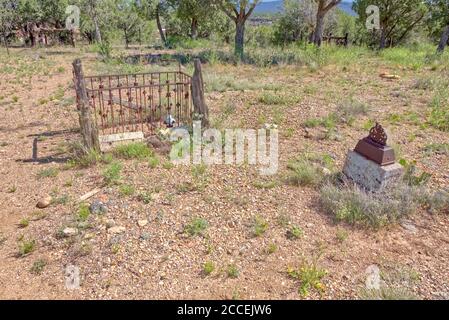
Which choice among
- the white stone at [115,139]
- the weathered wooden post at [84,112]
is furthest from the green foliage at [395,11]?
the weathered wooden post at [84,112]

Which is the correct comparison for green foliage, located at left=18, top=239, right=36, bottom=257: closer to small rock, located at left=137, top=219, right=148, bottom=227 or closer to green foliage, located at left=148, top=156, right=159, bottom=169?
small rock, located at left=137, top=219, right=148, bottom=227

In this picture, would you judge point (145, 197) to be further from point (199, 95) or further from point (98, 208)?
point (199, 95)

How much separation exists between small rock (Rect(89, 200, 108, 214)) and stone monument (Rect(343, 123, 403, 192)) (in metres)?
3.15

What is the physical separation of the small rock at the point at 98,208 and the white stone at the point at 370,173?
3144 millimetres

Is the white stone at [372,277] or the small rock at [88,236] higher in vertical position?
the small rock at [88,236]

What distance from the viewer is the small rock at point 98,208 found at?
3.70 meters

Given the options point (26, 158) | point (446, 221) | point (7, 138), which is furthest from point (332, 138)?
point (7, 138)

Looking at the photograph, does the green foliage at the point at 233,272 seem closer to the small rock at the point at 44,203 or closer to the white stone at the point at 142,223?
the white stone at the point at 142,223

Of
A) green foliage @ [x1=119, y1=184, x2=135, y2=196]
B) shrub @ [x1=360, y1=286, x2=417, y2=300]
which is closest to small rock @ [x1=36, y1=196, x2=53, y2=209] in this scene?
green foliage @ [x1=119, y1=184, x2=135, y2=196]

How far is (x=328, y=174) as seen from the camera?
441cm

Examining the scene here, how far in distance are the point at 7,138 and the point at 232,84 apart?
5598 mm

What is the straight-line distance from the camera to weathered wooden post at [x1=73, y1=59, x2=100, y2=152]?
464cm
